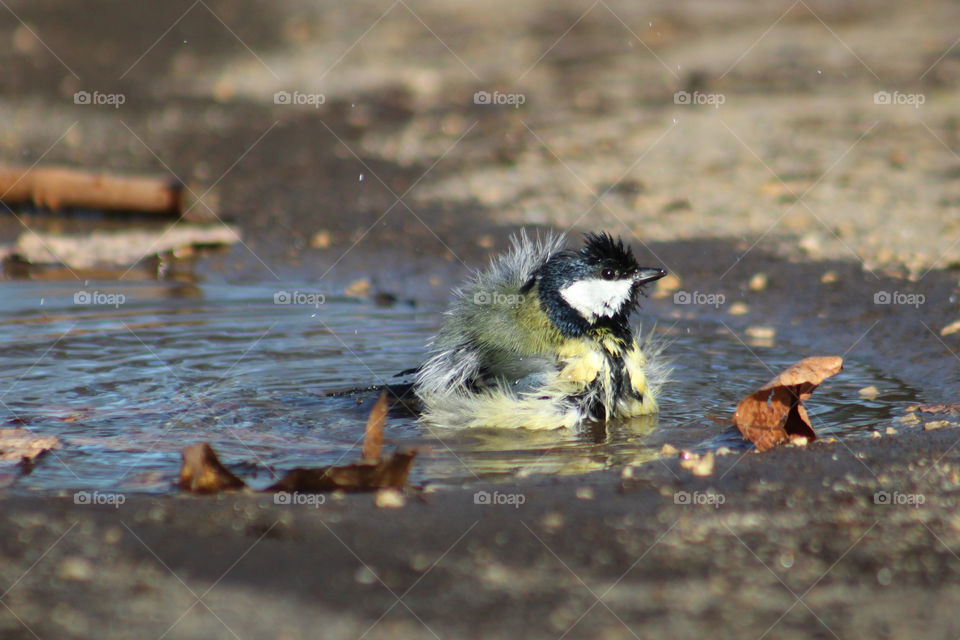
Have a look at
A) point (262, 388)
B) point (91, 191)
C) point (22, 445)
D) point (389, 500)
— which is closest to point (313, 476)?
point (389, 500)

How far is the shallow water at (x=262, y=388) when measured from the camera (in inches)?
182

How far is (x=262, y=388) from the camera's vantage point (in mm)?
5730

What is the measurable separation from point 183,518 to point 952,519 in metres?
2.46

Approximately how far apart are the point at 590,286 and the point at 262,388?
1.64m

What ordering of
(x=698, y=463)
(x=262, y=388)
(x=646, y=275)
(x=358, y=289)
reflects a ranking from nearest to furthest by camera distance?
(x=698, y=463) < (x=646, y=275) < (x=262, y=388) < (x=358, y=289)

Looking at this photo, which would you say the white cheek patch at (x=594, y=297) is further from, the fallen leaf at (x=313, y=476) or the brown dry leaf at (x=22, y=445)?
the brown dry leaf at (x=22, y=445)

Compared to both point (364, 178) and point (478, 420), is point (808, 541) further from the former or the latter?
point (364, 178)

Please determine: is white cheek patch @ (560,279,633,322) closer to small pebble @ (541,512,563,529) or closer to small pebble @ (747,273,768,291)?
small pebble @ (541,512,563,529)

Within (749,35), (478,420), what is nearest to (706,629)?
(478,420)

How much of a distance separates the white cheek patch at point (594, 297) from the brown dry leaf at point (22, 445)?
224 centimetres

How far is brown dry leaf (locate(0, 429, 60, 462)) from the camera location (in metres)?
4.53

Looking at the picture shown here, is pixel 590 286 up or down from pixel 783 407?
up

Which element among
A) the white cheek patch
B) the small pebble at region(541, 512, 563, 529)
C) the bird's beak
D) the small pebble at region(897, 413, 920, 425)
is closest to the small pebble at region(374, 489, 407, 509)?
the small pebble at region(541, 512, 563, 529)

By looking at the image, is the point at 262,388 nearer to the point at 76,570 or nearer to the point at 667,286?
the point at 76,570
